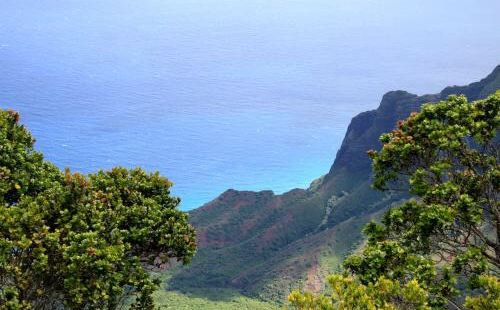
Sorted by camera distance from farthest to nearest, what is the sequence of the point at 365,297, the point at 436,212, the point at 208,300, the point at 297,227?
the point at 297,227 → the point at 208,300 → the point at 436,212 → the point at 365,297

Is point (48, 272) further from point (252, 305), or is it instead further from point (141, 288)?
point (252, 305)

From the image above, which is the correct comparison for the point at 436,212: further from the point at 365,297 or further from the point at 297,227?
the point at 297,227

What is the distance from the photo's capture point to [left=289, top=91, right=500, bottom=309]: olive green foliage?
20.4 metres

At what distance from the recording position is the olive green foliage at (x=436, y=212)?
20.4 m

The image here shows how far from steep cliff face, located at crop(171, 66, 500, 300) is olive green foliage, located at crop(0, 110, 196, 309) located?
110 metres

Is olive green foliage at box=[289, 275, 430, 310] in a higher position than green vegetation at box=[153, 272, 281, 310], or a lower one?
higher

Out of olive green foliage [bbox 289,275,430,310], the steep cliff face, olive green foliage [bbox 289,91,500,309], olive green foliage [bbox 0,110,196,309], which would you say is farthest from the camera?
the steep cliff face

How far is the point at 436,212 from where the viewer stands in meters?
21.5

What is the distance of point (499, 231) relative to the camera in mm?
23109

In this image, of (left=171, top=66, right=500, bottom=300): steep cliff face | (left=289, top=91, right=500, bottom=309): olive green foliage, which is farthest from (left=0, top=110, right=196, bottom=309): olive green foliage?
(left=171, top=66, right=500, bottom=300): steep cliff face

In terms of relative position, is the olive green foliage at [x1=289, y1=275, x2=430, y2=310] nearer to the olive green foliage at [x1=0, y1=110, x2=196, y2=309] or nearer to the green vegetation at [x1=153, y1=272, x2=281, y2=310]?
the olive green foliage at [x1=0, y1=110, x2=196, y2=309]

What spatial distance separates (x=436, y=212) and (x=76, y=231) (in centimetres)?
1392

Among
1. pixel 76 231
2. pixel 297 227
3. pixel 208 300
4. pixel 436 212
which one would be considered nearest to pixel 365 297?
pixel 436 212

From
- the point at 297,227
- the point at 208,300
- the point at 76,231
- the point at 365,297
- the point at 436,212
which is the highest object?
the point at 76,231
